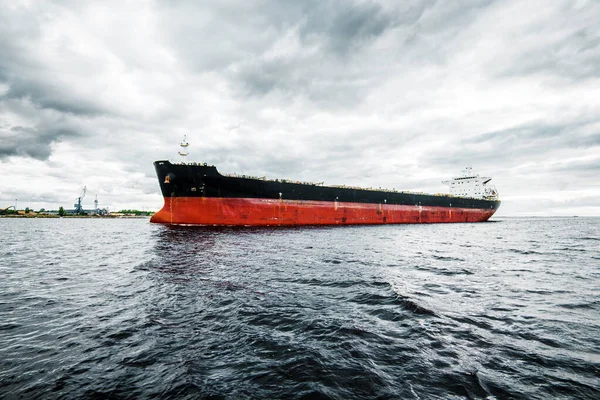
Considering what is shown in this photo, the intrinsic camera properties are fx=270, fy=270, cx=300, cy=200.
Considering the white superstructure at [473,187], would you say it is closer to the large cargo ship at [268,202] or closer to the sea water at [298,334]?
the large cargo ship at [268,202]

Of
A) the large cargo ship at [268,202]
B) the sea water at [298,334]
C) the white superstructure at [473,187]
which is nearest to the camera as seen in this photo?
the sea water at [298,334]

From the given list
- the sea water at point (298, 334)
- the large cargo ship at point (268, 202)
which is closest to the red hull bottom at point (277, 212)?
the large cargo ship at point (268, 202)

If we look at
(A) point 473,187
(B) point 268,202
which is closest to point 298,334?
(B) point 268,202

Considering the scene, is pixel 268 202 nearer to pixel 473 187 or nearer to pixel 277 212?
pixel 277 212

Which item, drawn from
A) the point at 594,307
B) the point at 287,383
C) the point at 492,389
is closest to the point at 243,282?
the point at 287,383

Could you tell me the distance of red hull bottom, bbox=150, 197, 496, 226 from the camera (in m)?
29.6

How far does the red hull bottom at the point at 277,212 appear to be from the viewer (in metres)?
29.6

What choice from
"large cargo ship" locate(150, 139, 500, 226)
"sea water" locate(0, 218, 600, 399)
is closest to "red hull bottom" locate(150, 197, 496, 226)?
"large cargo ship" locate(150, 139, 500, 226)

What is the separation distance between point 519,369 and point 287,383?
3.48m

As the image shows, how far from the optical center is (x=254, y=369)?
3.95 meters

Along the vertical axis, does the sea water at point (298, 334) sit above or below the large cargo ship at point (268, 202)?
below

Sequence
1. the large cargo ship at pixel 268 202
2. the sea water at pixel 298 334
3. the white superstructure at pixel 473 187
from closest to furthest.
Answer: the sea water at pixel 298 334, the large cargo ship at pixel 268 202, the white superstructure at pixel 473 187

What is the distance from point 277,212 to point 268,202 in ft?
5.96

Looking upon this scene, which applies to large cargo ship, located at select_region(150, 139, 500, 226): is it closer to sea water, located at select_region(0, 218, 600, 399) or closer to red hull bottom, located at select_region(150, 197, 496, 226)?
red hull bottom, located at select_region(150, 197, 496, 226)
